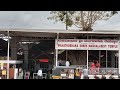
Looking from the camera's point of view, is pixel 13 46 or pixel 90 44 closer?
pixel 90 44

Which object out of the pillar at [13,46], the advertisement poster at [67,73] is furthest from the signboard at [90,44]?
the pillar at [13,46]

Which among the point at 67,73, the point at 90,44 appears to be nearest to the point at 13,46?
the point at 67,73

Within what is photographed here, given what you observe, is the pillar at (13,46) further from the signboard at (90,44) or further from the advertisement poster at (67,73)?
the advertisement poster at (67,73)

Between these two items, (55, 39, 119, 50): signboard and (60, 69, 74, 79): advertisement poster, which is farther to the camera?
(55, 39, 119, 50): signboard

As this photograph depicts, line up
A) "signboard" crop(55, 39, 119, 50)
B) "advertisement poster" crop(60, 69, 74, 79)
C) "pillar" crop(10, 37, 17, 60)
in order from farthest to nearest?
"pillar" crop(10, 37, 17, 60) < "signboard" crop(55, 39, 119, 50) < "advertisement poster" crop(60, 69, 74, 79)

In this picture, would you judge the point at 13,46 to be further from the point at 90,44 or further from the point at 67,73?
the point at 90,44

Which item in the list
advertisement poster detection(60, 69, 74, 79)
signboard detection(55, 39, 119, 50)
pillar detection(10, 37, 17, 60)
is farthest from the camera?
pillar detection(10, 37, 17, 60)

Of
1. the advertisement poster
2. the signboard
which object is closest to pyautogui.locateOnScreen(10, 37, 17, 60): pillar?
the signboard

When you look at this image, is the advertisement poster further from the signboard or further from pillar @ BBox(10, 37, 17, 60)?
pillar @ BBox(10, 37, 17, 60)

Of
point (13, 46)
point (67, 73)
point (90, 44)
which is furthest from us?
point (13, 46)

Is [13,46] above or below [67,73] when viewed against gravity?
above
